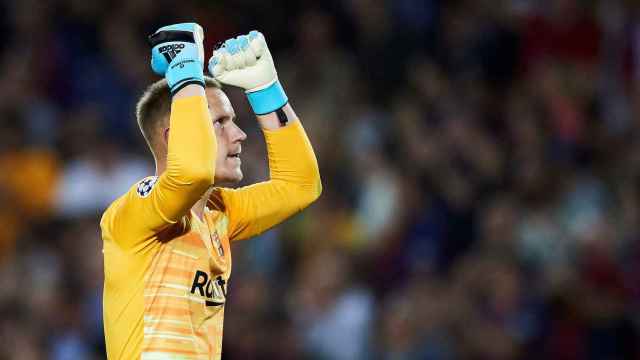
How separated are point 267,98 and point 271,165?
0.86ft

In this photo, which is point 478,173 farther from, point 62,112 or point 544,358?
point 62,112

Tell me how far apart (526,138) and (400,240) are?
4.18 ft

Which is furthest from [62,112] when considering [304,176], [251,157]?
[304,176]

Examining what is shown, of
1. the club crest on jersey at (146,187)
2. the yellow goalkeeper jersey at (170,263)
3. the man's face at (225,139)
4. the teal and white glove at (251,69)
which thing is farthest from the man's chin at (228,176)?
the teal and white glove at (251,69)

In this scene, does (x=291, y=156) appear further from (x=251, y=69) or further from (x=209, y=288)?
(x=209, y=288)

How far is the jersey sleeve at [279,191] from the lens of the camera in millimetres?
4934

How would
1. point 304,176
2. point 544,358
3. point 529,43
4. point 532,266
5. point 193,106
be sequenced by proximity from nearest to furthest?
point 193,106
point 304,176
point 544,358
point 532,266
point 529,43

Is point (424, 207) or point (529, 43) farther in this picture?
point (529, 43)

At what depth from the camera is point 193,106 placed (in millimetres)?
4262

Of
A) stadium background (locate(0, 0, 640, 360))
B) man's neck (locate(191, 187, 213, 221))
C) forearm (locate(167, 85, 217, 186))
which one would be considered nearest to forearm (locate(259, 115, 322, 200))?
man's neck (locate(191, 187, 213, 221))

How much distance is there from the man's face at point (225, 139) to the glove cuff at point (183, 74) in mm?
274

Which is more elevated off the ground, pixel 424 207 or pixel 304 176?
pixel 304 176

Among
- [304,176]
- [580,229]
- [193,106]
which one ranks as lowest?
[580,229]

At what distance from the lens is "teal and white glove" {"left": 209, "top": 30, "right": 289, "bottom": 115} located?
4.77 meters
